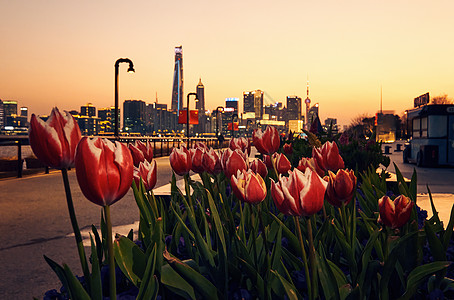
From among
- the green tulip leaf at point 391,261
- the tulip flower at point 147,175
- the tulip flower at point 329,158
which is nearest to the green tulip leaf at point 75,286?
the tulip flower at point 147,175

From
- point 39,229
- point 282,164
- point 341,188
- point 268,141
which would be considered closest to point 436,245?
point 341,188

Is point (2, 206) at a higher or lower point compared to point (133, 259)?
lower

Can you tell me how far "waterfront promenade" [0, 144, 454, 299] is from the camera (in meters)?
4.75

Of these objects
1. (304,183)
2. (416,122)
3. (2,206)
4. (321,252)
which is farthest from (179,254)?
(416,122)

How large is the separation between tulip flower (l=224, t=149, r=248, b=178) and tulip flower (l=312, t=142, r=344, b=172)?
507 millimetres

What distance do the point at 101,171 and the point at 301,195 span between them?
2.26ft

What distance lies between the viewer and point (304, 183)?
1.51m

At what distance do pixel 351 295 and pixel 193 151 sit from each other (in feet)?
5.98

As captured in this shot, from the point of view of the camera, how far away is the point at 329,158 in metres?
2.61

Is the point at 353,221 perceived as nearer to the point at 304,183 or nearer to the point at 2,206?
the point at 304,183

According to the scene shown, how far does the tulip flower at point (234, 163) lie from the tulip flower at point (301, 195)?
2.74ft

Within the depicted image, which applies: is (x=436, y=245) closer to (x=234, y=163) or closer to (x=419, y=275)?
(x=419, y=275)

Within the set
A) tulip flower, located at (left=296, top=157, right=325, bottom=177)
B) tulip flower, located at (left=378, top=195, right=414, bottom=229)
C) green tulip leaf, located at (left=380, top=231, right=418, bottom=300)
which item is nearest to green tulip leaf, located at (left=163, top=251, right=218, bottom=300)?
green tulip leaf, located at (left=380, top=231, right=418, bottom=300)

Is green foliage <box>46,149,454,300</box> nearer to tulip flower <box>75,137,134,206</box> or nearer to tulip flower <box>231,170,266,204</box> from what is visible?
tulip flower <box>231,170,266,204</box>
